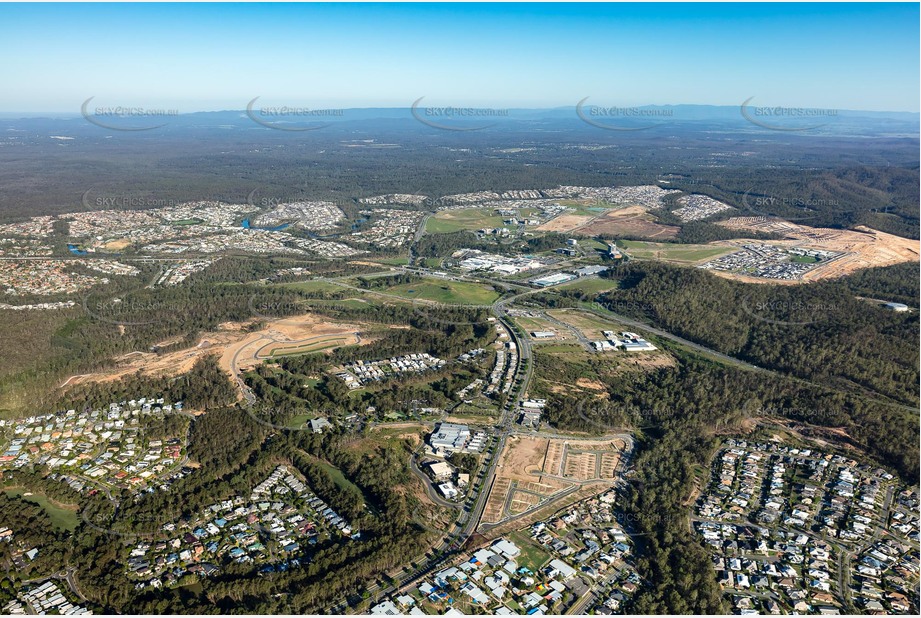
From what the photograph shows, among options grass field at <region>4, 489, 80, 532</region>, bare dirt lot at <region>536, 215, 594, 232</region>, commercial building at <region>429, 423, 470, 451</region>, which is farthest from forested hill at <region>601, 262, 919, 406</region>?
grass field at <region>4, 489, 80, 532</region>

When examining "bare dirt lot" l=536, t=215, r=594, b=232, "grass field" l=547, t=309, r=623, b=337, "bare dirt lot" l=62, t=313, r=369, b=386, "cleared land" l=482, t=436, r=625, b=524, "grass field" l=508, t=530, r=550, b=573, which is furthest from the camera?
"bare dirt lot" l=536, t=215, r=594, b=232

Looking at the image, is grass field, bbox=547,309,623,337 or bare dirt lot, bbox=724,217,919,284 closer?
grass field, bbox=547,309,623,337

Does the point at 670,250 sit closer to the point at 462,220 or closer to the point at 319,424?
the point at 462,220

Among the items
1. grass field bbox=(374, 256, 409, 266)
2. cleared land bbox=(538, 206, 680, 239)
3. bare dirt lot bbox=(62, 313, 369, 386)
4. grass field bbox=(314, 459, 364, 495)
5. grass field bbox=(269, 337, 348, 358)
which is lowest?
grass field bbox=(314, 459, 364, 495)

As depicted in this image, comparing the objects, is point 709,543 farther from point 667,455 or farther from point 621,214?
point 621,214

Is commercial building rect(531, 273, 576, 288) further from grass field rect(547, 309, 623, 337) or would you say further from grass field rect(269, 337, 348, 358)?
grass field rect(269, 337, 348, 358)

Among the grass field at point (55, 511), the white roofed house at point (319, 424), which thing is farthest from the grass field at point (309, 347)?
the grass field at point (55, 511)
